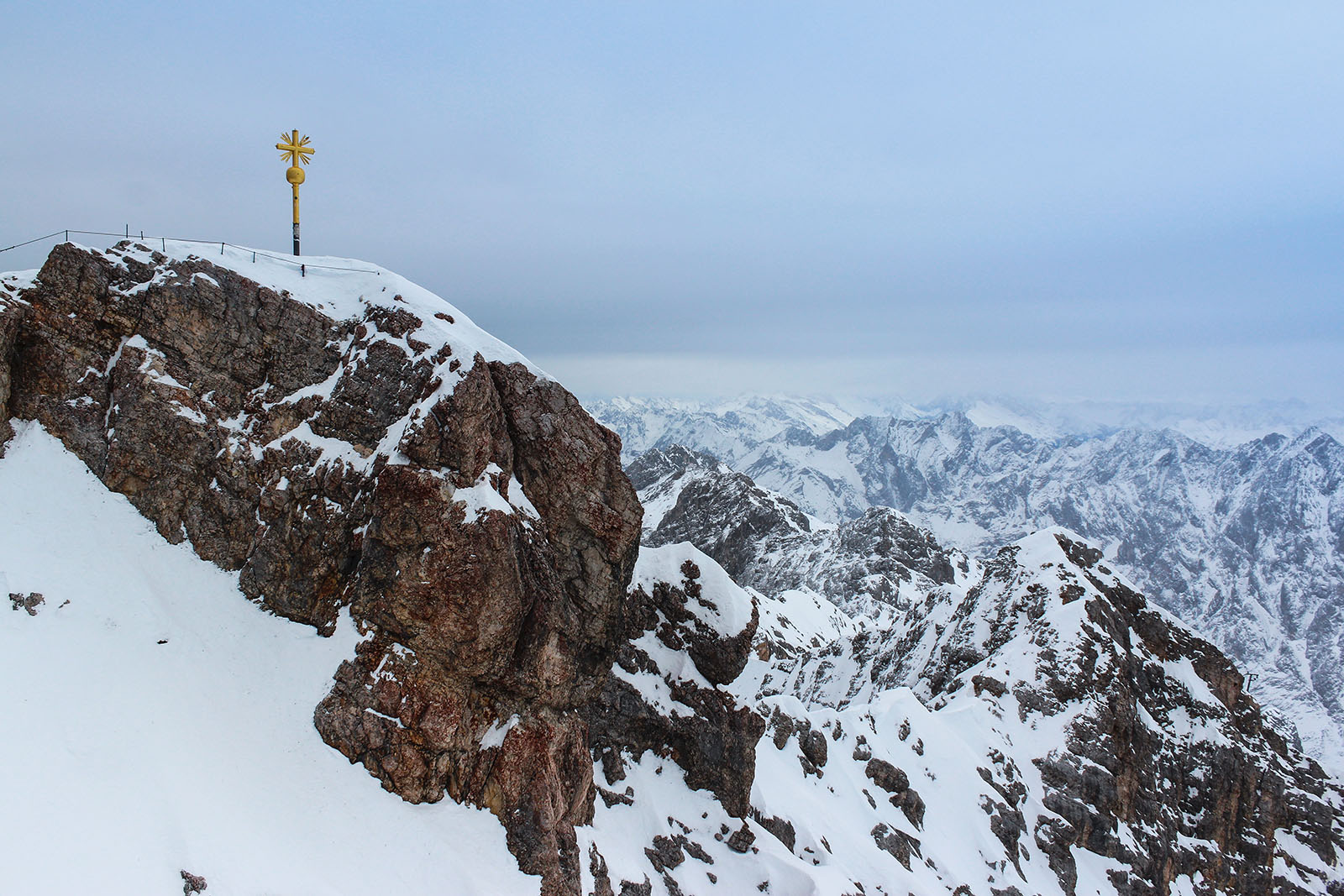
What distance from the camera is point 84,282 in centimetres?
3080

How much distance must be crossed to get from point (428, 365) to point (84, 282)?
51.5 feet

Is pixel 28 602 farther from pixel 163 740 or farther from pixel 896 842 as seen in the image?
pixel 896 842

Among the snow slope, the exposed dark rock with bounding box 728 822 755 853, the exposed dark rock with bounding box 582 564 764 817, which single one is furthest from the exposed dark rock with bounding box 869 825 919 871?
the snow slope

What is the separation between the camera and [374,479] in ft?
98.8

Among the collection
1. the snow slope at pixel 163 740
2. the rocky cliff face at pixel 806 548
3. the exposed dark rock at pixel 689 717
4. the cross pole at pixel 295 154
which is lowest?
the rocky cliff face at pixel 806 548

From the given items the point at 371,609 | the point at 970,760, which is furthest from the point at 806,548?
the point at 371,609

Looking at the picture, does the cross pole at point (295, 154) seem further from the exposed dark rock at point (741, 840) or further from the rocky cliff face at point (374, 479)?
the exposed dark rock at point (741, 840)

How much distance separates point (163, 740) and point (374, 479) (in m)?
11.8

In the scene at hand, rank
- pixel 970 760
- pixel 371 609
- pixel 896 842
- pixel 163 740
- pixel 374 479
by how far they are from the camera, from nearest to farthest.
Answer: pixel 163 740
pixel 371 609
pixel 374 479
pixel 896 842
pixel 970 760

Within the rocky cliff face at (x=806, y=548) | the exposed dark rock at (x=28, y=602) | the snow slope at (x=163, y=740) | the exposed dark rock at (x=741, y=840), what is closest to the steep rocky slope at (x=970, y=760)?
the exposed dark rock at (x=741, y=840)

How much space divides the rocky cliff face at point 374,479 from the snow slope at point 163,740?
1.04 m

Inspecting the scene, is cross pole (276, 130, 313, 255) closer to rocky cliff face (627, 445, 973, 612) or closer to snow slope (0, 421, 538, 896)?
snow slope (0, 421, 538, 896)

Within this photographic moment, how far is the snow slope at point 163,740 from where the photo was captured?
67.9ft

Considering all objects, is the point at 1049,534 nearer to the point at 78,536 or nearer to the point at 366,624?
the point at 366,624
